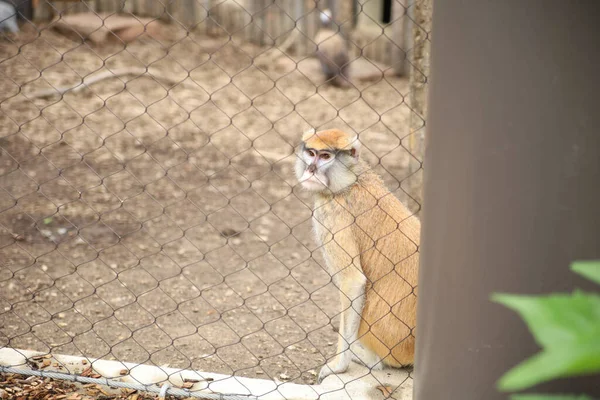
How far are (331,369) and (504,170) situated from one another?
1.73 meters

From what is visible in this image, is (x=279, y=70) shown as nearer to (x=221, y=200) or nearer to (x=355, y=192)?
(x=221, y=200)

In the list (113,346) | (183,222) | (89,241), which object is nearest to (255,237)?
(183,222)

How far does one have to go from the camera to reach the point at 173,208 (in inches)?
234

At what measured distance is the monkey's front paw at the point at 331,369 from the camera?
12.2 ft

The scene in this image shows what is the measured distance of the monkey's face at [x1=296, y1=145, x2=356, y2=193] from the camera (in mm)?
3703

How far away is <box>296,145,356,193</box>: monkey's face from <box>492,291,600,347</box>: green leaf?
2.44m

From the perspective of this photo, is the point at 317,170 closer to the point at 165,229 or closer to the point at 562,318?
the point at 165,229

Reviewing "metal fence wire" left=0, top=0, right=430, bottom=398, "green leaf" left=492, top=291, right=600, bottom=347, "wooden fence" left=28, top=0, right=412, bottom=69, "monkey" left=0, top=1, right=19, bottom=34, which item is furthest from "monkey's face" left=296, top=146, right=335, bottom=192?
"monkey" left=0, top=1, right=19, bottom=34

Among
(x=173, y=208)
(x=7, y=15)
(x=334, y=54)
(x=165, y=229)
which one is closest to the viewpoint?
(x=165, y=229)

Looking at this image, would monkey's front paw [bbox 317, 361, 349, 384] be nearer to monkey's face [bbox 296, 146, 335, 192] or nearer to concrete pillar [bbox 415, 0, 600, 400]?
monkey's face [bbox 296, 146, 335, 192]

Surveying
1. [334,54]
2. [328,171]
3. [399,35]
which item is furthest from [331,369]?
[399,35]

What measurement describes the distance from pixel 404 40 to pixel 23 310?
7228 mm

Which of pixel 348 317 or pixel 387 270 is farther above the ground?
pixel 387 270

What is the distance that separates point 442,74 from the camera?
247cm
